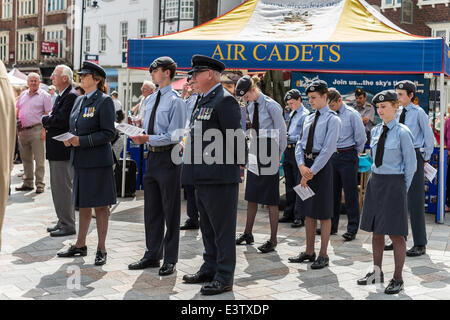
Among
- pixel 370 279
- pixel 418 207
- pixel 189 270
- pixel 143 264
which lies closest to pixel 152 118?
pixel 143 264

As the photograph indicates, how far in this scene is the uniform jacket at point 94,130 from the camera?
5613 mm

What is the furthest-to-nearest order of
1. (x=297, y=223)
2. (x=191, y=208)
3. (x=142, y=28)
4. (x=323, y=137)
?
(x=142, y=28), (x=297, y=223), (x=191, y=208), (x=323, y=137)

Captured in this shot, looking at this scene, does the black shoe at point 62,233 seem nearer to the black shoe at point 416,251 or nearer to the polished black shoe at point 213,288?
the polished black shoe at point 213,288

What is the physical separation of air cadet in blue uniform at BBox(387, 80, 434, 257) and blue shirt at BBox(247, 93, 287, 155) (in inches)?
57.0

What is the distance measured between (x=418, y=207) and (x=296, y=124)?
241 cm

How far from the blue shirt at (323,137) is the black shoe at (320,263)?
92cm

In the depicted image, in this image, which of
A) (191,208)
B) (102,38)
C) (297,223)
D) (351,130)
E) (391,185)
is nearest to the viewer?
(391,185)

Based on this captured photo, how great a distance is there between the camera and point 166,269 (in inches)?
209

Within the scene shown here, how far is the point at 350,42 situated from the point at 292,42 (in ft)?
2.95

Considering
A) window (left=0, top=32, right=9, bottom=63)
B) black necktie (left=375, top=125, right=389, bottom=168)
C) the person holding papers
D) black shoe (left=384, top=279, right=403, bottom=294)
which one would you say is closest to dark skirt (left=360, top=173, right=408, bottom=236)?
black necktie (left=375, top=125, right=389, bottom=168)

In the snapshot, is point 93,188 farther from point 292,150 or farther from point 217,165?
point 292,150

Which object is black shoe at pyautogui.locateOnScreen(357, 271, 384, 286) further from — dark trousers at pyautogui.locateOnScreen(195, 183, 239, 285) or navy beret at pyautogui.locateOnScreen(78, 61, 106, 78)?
navy beret at pyautogui.locateOnScreen(78, 61, 106, 78)
